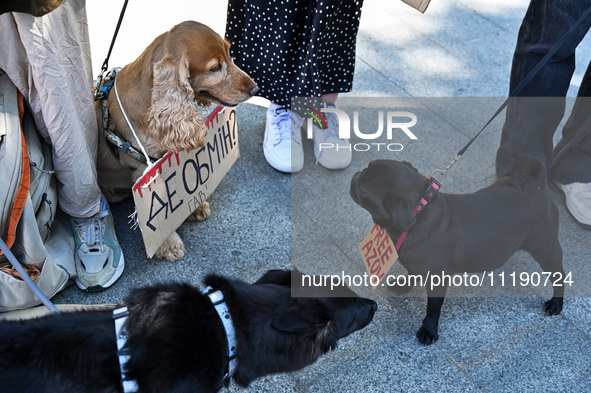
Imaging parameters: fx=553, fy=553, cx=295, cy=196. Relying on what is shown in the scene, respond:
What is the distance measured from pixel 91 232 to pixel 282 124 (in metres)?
1.35

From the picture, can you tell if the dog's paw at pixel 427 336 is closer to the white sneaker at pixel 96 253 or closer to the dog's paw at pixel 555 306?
the dog's paw at pixel 555 306

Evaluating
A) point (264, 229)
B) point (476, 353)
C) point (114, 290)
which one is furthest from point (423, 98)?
point (114, 290)

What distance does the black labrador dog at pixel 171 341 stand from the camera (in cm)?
167

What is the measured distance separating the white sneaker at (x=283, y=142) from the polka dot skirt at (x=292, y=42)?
0.12 metres

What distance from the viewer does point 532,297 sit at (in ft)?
9.19

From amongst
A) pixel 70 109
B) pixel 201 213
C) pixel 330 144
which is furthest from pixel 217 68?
pixel 330 144

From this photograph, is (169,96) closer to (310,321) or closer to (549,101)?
(310,321)

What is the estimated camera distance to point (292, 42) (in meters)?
3.17

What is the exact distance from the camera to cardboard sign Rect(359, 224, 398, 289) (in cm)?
237

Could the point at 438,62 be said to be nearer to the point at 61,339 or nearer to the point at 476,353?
the point at 476,353

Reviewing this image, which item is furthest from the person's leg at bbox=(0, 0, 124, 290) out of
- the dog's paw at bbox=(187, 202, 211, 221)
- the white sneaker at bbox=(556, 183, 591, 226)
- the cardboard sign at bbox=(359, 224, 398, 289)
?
the white sneaker at bbox=(556, 183, 591, 226)

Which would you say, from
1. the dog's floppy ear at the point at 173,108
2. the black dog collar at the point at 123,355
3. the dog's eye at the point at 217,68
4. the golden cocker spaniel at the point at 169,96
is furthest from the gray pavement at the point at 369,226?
the dog's eye at the point at 217,68

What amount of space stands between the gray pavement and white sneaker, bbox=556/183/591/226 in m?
0.05

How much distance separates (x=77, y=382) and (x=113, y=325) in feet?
0.63
